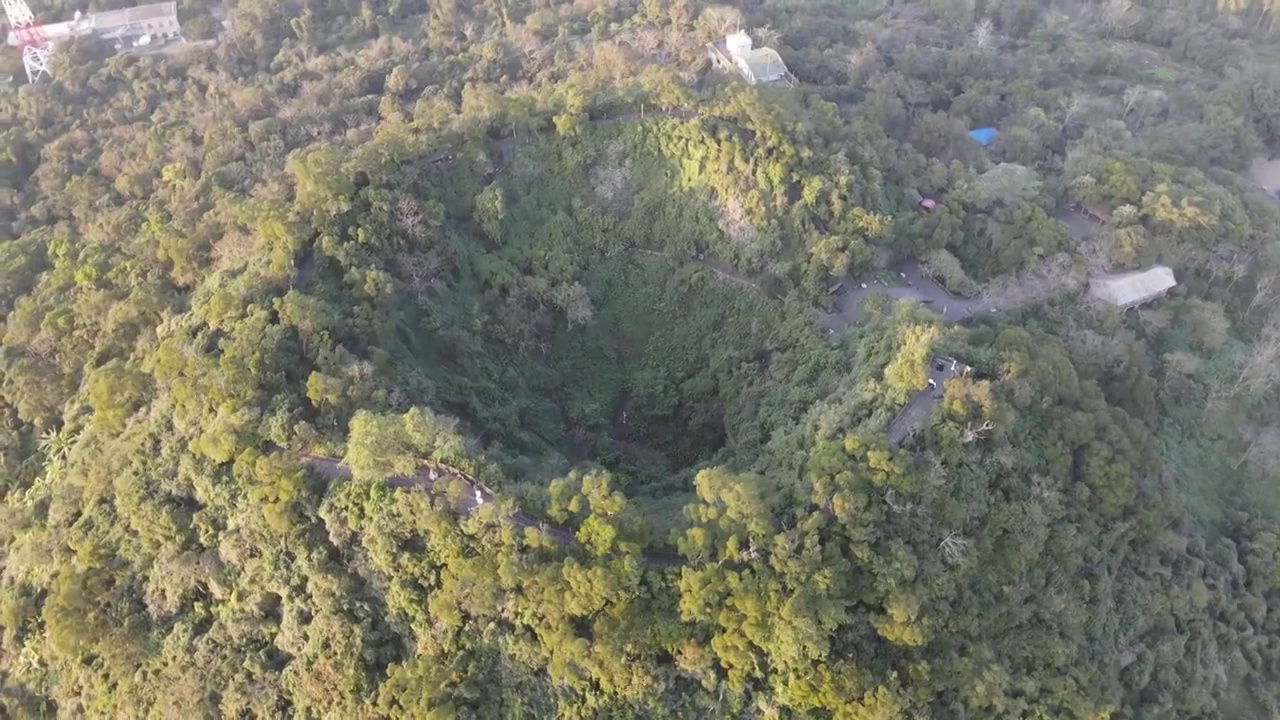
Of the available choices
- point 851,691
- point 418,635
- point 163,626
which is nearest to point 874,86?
point 851,691

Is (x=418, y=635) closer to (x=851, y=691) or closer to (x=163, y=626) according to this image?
(x=163, y=626)

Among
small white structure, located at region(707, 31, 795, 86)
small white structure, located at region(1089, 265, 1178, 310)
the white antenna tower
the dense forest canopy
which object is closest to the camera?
the dense forest canopy

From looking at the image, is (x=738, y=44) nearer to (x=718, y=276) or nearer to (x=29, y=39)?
(x=718, y=276)

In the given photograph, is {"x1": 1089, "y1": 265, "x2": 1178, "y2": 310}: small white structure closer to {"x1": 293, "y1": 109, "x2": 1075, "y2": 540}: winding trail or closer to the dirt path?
{"x1": 293, "y1": 109, "x2": 1075, "y2": 540}: winding trail

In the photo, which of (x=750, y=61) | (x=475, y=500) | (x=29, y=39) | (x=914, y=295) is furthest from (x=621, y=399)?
(x=29, y=39)

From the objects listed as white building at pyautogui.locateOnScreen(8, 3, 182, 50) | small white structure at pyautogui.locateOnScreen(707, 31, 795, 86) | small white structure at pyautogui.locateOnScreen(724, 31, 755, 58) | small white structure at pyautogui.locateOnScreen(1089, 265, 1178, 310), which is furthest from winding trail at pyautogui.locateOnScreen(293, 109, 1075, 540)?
white building at pyautogui.locateOnScreen(8, 3, 182, 50)

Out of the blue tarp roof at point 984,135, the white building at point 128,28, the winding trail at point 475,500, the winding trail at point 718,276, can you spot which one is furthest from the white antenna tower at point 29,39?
the blue tarp roof at point 984,135
